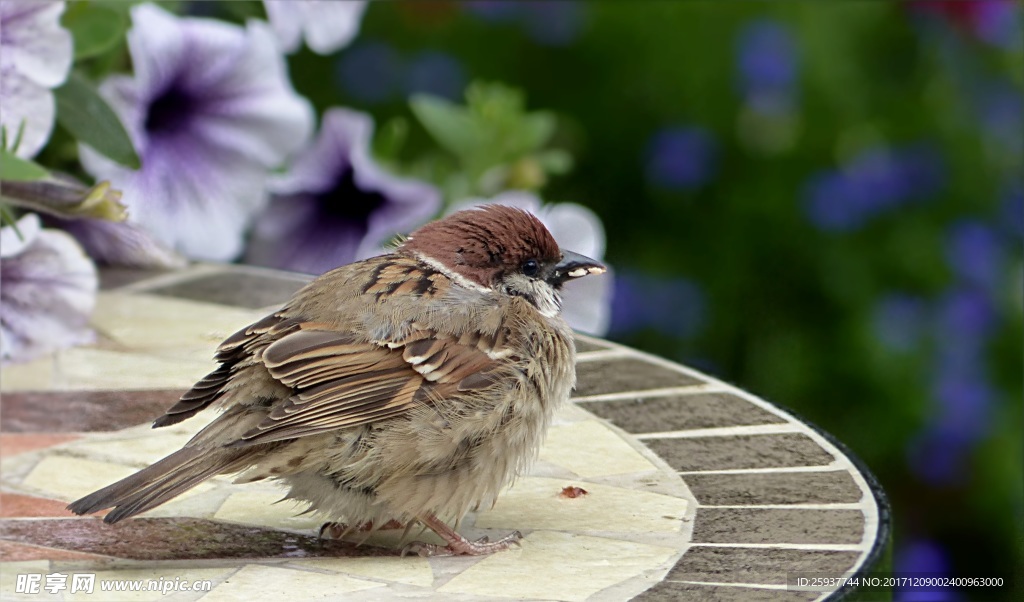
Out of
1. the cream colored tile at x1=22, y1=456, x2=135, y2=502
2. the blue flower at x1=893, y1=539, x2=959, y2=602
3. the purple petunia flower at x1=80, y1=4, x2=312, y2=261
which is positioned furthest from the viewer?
the blue flower at x1=893, y1=539, x2=959, y2=602

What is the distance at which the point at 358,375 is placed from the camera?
2.29m

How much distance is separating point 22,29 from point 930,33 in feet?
10.0

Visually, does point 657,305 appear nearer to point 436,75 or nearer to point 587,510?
point 436,75

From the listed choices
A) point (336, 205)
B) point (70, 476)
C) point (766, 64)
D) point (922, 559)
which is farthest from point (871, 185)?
point (70, 476)

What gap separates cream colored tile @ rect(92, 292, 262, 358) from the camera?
3271mm

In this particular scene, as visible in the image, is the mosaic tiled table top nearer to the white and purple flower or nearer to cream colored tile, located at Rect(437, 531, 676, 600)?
cream colored tile, located at Rect(437, 531, 676, 600)

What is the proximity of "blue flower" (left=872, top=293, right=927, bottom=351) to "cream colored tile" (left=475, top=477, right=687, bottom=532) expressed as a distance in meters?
2.23

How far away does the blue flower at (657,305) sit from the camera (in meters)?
4.74

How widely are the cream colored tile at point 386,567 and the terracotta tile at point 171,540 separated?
0.03m

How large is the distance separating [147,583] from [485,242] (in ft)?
2.65

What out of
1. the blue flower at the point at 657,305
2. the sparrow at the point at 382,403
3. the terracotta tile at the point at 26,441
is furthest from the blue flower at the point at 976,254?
the terracotta tile at the point at 26,441

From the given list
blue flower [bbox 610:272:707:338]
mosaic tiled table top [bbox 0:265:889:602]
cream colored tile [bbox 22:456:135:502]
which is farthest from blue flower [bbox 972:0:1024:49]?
cream colored tile [bbox 22:456:135:502]

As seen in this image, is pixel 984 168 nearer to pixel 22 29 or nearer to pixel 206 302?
pixel 206 302

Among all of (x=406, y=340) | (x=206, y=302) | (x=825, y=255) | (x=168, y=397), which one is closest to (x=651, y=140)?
(x=825, y=255)
